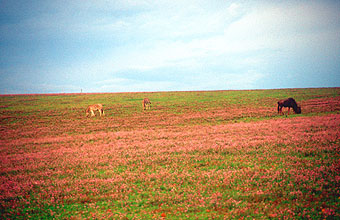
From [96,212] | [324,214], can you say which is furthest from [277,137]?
[96,212]

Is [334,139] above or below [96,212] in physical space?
above

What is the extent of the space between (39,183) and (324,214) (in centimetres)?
1245

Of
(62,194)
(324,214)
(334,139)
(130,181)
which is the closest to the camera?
(324,214)

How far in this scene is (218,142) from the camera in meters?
15.9

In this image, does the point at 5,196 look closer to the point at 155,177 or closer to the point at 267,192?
the point at 155,177

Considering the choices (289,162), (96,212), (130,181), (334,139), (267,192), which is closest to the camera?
(96,212)

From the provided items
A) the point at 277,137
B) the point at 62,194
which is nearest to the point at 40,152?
the point at 62,194

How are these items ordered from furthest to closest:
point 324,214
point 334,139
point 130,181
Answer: point 334,139 < point 130,181 < point 324,214

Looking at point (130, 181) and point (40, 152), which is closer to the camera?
point (130, 181)

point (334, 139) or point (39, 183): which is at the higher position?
point (334, 139)

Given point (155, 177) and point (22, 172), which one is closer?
point (155, 177)

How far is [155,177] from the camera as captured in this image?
32.3ft

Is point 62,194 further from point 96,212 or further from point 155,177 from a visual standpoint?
point 155,177

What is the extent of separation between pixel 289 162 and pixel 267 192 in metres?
3.93
